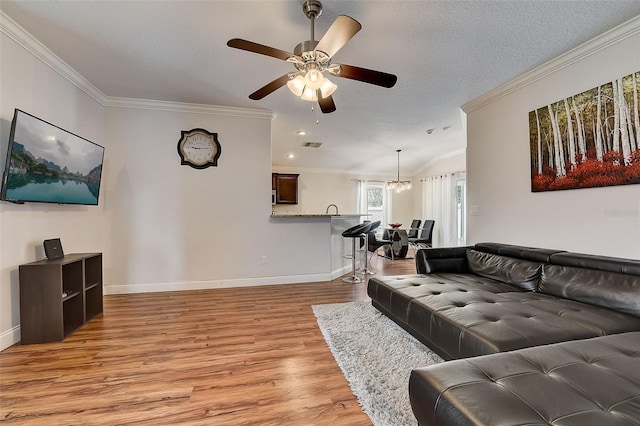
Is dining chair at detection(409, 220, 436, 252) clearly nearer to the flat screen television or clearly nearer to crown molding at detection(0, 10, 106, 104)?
the flat screen television

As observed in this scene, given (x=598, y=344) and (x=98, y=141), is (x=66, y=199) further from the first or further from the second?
(x=598, y=344)

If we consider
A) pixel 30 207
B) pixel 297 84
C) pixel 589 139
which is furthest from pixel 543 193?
pixel 30 207

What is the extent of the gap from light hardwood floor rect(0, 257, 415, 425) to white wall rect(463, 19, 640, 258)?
239 centimetres

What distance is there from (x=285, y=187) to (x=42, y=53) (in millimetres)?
5098

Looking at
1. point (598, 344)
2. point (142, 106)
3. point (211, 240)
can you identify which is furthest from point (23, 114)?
point (598, 344)

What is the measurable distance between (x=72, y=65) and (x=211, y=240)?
235cm

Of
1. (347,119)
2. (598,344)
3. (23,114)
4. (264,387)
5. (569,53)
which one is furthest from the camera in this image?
(347,119)

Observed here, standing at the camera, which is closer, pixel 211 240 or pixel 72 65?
pixel 72 65

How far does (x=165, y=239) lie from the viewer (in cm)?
385

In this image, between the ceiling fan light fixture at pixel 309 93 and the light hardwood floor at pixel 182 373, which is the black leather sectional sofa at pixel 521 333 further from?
the ceiling fan light fixture at pixel 309 93

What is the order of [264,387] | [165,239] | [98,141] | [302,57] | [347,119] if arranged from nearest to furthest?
[264,387], [302,57], [98,141], [165,239], [347,119]

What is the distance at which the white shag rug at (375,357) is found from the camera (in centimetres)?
153

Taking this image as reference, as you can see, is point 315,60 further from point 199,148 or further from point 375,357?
point 199,148

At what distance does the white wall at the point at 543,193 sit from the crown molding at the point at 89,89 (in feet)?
9.54
